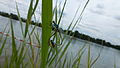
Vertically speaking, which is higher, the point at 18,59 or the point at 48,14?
the point at 48,14

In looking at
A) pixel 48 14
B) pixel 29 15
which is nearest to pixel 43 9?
pixel 48 14

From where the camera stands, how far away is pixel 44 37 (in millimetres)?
248

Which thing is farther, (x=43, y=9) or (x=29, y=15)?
(x=29, y=15)

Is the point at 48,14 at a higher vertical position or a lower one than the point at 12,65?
higher

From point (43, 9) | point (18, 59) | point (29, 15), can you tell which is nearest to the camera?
point (43, 9)

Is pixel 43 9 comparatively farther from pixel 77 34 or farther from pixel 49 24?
pixel 77 34

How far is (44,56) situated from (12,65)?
0.41 meters

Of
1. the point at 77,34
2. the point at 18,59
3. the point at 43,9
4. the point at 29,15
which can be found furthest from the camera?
the point at 77,34

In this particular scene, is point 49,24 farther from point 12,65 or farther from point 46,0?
point 12,65

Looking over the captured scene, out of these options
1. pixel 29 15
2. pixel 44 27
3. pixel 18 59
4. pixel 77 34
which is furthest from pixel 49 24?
pixel 77 34

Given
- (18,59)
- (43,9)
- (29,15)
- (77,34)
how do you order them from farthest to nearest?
1. (77,34)
2. (18,59)
3. (29,15)
4. (43,9)

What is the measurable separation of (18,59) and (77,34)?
591mm

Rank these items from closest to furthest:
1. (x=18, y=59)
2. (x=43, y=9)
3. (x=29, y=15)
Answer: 1. (x=43, y=9)
2. (x=29, y=15)
3. (x=18, y=59)

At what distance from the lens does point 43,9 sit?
0.23 metres
